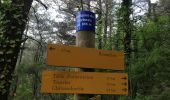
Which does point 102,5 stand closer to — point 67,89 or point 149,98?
point 149,98

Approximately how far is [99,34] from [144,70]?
4097 millimetres

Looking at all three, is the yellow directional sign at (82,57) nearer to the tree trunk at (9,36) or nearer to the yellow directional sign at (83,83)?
the yellow directional sign at (83,83)

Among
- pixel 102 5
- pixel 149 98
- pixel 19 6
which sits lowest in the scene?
pixel 149 98

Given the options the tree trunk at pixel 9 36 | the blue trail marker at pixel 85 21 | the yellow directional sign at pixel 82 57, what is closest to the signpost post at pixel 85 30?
the blue trail marker at pixel 85 21

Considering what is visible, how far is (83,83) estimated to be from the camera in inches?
157

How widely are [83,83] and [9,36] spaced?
1577 mm

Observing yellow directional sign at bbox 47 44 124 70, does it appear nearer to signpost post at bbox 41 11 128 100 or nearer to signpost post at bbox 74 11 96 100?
signpost post at bbox 41 11 128 100

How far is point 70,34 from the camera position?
90.2 feet

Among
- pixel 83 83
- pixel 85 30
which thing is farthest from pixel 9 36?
pixel 83 83

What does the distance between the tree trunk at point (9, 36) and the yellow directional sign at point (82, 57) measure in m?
1.02

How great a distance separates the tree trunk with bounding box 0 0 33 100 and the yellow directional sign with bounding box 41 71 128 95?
1.10 meters

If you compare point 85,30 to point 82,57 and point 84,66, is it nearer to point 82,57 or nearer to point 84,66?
point 82,57

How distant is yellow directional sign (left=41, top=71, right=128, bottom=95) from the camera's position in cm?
390

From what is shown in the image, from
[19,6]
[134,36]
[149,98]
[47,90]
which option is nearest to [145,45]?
[134,36]
